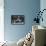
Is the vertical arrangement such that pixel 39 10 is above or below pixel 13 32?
above

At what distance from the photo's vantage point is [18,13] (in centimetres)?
549

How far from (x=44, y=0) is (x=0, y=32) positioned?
225cm

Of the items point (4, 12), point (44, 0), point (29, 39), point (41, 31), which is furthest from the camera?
point (4, 12)

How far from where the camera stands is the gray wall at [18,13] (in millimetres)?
5430

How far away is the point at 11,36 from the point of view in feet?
18.0

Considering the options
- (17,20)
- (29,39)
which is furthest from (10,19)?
(29,39)

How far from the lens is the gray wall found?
543cm

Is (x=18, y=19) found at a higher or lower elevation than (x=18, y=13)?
lower

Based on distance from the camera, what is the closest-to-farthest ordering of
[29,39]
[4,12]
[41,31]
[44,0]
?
[41,31] < [29,39] < [44,0] < [4,12]

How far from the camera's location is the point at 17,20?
18.1 feet

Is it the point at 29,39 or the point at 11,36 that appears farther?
the point at 11,36

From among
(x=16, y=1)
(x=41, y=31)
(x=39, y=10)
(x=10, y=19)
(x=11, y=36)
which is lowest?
(x=11, y=36)

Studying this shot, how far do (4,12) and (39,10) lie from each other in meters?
1.48

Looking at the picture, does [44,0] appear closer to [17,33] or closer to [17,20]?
[17,20]
